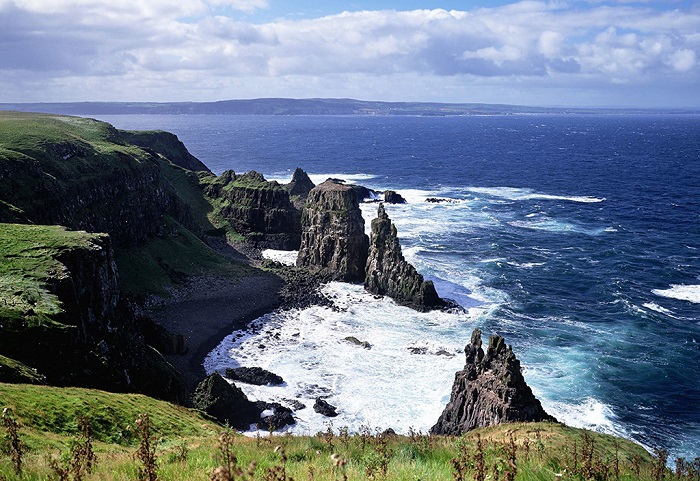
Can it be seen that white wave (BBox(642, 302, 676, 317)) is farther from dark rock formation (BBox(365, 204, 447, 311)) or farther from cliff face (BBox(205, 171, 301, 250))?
cliff face (BBox(205, 171, 301, 250))

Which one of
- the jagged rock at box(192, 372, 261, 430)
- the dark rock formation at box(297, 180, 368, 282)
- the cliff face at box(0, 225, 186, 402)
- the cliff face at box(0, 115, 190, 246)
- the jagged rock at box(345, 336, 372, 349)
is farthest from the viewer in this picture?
the dark rock formation at box(297, 180, 368, 282)

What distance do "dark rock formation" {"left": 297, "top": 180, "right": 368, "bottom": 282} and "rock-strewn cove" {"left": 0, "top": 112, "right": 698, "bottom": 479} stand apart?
0.27 meters

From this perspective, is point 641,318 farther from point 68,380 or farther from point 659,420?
point 68,380

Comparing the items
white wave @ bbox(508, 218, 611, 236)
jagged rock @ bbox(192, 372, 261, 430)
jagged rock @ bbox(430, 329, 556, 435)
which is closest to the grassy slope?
jagged rock @ bbox(192, 372, 261, 430)

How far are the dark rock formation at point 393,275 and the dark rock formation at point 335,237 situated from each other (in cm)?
416

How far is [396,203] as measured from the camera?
146625 millimetres

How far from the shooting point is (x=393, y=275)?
84250 mm

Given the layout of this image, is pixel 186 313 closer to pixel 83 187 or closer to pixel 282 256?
pixel 83 187

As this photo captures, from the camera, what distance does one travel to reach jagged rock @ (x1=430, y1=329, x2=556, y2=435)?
42938 mm

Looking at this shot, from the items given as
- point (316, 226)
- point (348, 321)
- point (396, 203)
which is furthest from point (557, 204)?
point (348, 321)

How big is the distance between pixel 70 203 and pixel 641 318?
3020 inches

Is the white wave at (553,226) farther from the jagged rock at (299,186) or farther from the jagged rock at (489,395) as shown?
the jagged rock at (489,395)

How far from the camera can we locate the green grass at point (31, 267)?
118 feet

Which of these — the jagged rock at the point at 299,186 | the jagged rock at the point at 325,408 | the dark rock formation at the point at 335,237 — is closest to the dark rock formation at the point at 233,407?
the jagged rock at the point at 325,408
